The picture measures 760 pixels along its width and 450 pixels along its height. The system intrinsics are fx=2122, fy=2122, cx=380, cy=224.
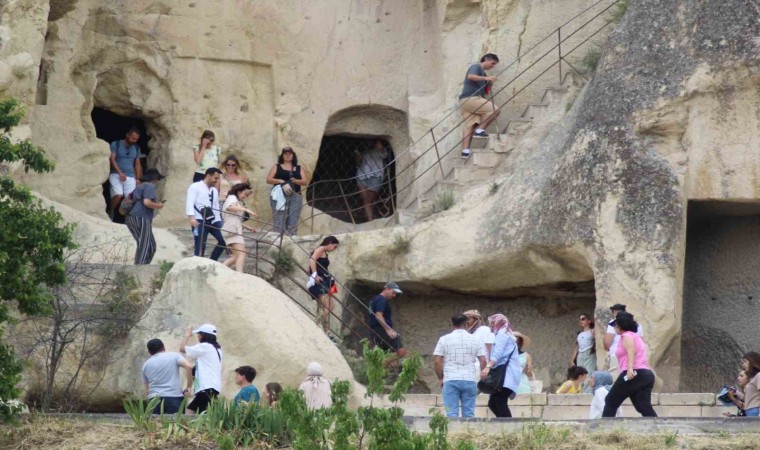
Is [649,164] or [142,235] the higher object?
[649,164]

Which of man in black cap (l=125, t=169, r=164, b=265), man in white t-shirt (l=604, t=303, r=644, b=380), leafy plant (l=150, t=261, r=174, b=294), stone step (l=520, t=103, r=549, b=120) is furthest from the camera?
stone step (l=520, t=103, r=549, b=120)

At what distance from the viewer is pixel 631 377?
19.3m

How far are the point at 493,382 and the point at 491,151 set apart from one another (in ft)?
23.3

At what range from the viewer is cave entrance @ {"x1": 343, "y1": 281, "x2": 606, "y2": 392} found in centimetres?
2669

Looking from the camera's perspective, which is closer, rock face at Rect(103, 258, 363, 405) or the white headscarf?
the white headscarf

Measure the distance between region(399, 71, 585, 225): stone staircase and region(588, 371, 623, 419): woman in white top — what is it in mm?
5874

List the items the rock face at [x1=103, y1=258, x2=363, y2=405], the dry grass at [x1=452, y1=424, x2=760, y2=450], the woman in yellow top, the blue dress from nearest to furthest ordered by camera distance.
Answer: the dry grass at [x1=452, y1=424, x2=760, y2=450], the blue dress, the rock face at [x1=103, y1=258, x2=363, y2=405], the woman in yellow top

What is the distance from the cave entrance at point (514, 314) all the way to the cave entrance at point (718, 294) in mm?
1365

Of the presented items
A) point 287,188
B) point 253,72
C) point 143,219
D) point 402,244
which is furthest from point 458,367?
point 253,72

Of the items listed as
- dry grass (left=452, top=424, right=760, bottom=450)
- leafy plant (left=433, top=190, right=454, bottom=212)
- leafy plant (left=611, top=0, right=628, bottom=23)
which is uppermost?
leafy plant (left=611, top=0, right=628, bottom=23)

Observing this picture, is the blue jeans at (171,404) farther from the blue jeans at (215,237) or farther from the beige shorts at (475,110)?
the beige shorts at (475,110)

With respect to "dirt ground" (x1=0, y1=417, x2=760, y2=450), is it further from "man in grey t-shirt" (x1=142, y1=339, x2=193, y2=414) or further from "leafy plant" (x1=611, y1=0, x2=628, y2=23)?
"leafy plant" (x1=611, y1=0, x2=628, y2=23)

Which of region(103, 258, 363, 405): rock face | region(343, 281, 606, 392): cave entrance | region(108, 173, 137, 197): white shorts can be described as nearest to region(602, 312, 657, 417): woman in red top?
region(103, 258, 363, 405): rock face

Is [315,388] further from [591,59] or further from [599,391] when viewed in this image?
[591,59]
